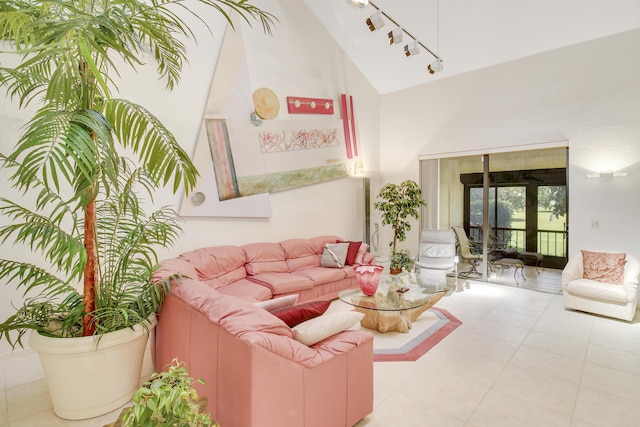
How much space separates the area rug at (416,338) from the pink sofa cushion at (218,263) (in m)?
1.81

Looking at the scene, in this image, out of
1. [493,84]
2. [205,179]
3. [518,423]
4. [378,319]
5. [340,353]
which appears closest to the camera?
[340,353]

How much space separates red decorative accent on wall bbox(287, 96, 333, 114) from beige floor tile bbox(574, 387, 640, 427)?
4606 millimetres

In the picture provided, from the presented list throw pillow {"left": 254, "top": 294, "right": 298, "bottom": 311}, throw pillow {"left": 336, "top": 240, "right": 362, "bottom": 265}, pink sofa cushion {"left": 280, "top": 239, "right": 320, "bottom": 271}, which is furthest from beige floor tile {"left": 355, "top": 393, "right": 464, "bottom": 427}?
throw pillow {"left": 336, "top": 240, "right": 362, "bottom": 265}

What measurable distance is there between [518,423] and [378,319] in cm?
156

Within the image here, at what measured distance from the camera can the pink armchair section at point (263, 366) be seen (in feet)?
4.78

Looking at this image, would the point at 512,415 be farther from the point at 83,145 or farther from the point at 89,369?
the point at 83,145

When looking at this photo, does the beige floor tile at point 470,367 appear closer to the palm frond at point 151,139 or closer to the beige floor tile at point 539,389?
the beige floor tile at point 539,389

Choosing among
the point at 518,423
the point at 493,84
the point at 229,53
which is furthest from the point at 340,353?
the point at 493,84

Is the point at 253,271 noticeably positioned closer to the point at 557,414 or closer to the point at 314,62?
the point at 557,414

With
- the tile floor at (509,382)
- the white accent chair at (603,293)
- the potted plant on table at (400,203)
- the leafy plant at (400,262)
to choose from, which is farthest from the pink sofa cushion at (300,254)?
the white accent chair at (603,293)

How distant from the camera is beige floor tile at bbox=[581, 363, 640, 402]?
2424 millimetres

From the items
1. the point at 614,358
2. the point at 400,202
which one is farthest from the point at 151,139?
the point at 400,202

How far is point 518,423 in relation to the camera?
81.9 inches

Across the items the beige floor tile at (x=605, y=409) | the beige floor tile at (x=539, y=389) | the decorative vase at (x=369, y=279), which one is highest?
the decorative vase at (x=369, y=279)
